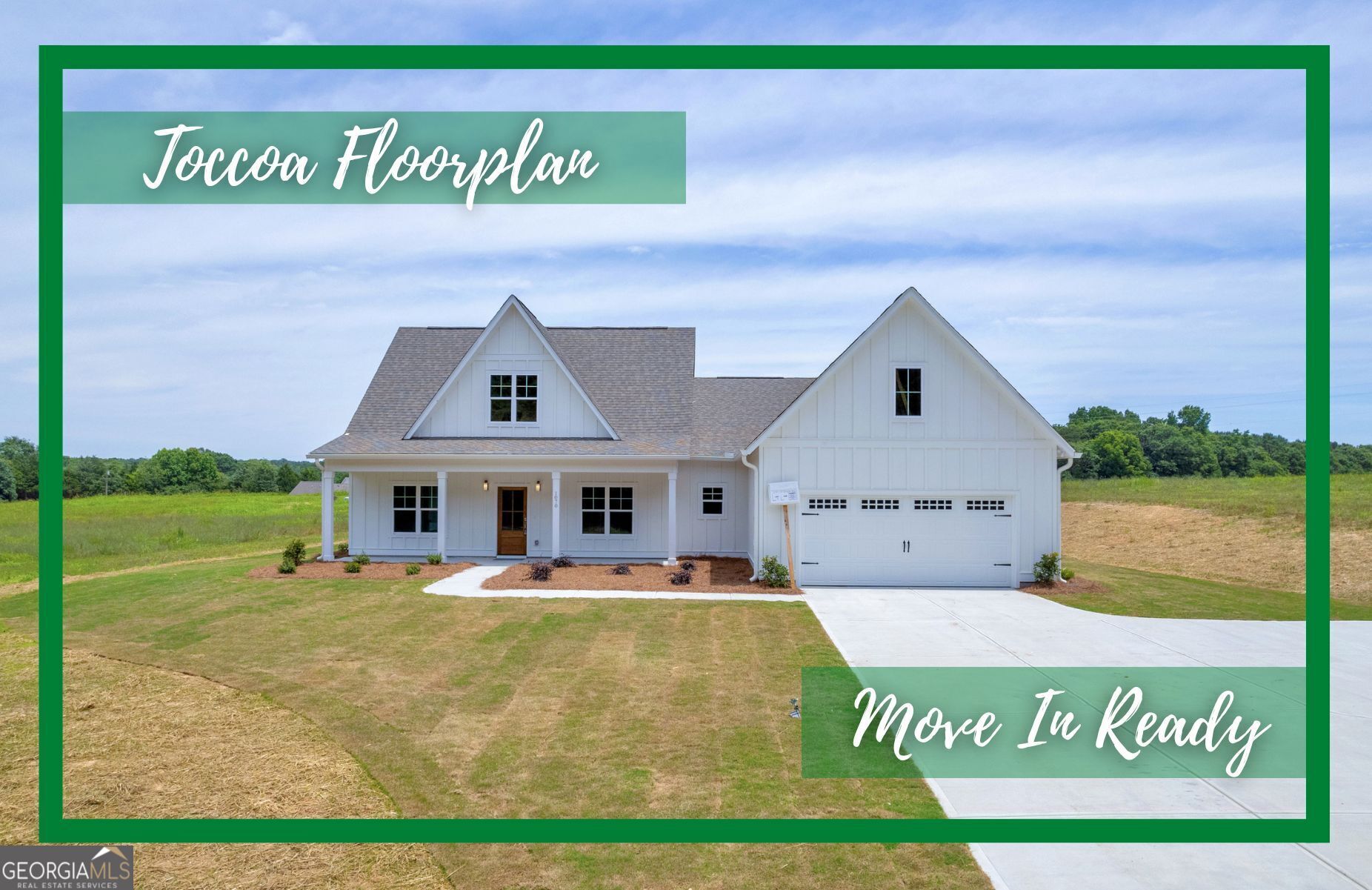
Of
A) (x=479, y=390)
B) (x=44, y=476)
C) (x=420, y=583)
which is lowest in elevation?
(x=420, y=583)

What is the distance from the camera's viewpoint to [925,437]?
17.5 metres

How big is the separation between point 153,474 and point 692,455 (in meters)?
43.6

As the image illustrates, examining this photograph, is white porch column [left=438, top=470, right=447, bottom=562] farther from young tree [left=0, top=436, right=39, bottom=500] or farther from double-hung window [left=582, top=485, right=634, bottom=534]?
young tree [left=0, top=436, right=39, bottom=500]

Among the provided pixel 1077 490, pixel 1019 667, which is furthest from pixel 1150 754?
pixel 1077 490

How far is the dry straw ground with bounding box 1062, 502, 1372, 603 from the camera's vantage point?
1912 centimetres

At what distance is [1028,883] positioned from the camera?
5.16m

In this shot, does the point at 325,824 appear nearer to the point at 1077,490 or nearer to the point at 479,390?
the point at 479,390

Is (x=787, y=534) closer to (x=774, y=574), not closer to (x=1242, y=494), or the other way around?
(x=774, y=574)

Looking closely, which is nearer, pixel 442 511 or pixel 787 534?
pixel 787 534

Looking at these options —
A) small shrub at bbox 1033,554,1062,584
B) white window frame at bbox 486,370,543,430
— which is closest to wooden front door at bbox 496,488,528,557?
white window frame at bbox 486,370,543,430

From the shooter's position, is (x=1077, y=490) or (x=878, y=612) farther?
(x=1077, y=490)

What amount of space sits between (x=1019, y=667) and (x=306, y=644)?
9969 mm

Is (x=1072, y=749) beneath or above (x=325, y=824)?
beneath

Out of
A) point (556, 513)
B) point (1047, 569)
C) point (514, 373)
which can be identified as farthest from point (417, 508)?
point (1047, 569)
